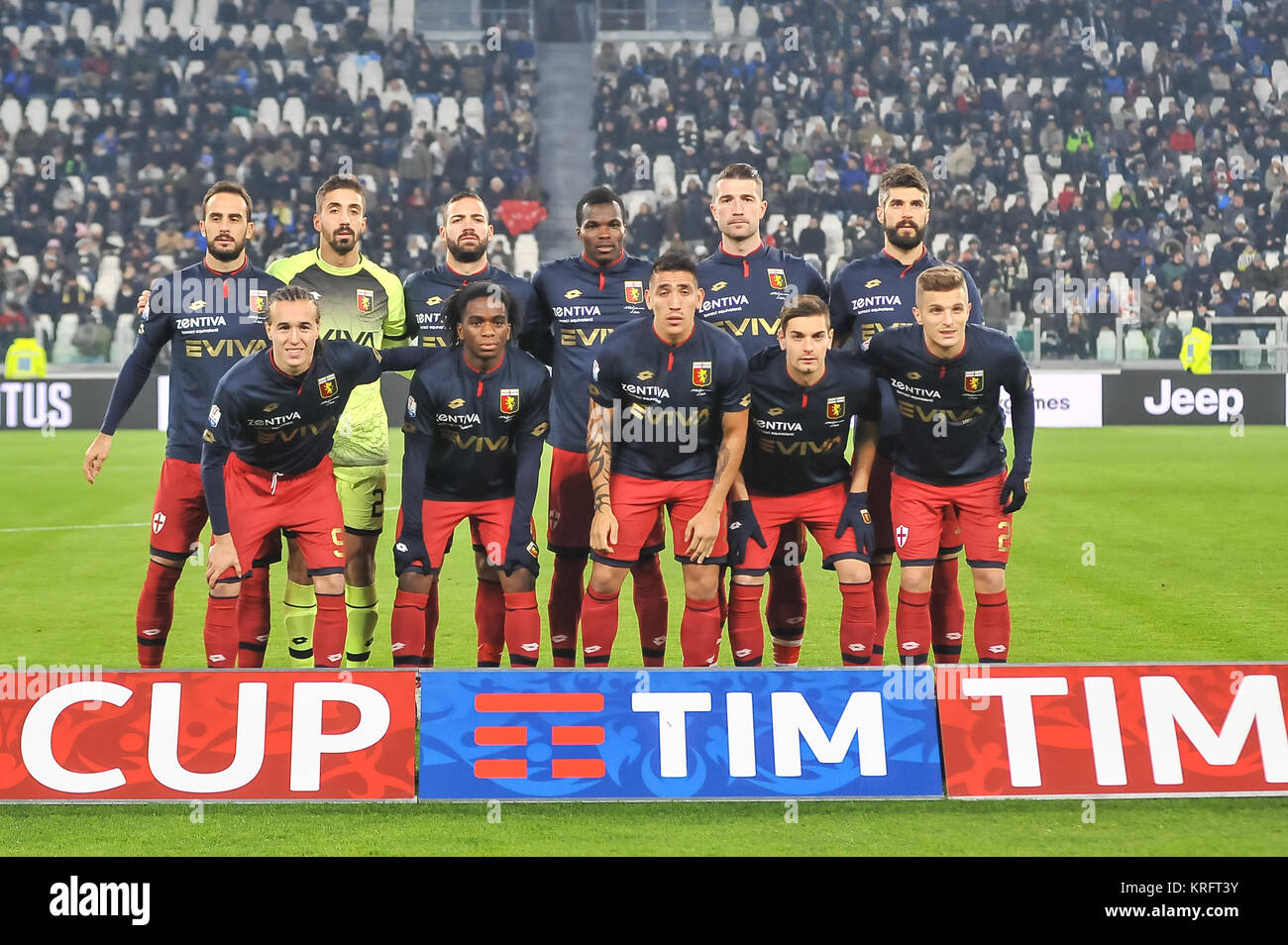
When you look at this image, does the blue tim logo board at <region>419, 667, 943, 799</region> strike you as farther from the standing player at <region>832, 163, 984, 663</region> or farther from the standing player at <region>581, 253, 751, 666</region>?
the standing player at <region>832, 163, 984, 663</region>

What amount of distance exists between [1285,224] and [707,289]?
22.9 meters

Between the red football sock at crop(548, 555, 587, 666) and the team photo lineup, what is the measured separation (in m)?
0.02

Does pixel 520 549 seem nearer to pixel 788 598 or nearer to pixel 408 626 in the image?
pixel 408 626

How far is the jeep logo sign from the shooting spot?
841 inches

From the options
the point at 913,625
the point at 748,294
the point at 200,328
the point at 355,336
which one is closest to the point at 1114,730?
the point at 913,625

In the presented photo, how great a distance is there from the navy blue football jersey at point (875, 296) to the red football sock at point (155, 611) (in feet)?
10.3

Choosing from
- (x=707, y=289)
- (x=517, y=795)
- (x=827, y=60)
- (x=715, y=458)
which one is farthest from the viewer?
(x=827, y=60)

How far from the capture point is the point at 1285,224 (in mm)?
26016

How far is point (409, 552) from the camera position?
19.3 feet

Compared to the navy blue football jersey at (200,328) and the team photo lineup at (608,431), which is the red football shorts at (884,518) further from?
the navy blue football jersey at (200,328)

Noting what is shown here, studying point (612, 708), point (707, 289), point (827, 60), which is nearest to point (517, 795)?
point (612, 708)

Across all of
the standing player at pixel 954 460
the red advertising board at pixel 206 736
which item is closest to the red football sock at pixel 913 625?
the standing player at pixel 954 460

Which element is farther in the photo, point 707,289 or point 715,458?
point 707,289
